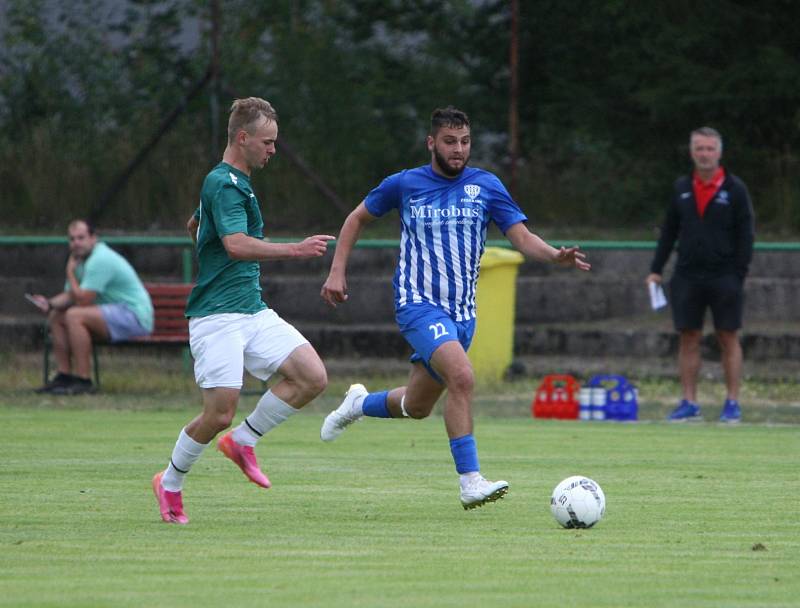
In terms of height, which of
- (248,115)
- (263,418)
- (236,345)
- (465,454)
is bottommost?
(465,454)

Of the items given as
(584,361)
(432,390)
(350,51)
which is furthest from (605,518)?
(350,51)

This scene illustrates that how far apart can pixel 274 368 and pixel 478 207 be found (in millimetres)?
1438

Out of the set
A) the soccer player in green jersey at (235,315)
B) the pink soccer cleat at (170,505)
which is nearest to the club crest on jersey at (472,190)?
the soccer player in green jersey at (235,315)

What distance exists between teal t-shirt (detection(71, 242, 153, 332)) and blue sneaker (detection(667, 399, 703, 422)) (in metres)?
5.34

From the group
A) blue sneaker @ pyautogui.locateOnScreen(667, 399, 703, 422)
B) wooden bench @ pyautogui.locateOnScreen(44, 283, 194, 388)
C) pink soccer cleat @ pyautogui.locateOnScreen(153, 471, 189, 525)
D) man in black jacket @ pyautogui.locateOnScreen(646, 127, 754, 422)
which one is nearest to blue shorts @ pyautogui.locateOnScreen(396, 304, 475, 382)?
pink soccer cleat @ pyautogui.locateOnScreen(153, 471, 189, 525)

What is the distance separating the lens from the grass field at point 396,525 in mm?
5762

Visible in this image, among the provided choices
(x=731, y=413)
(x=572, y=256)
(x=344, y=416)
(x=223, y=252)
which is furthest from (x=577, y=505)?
(x=731, y=413)

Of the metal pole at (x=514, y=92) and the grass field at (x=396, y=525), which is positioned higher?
the metal pole at (x=514, y=92)

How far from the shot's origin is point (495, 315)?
57.4ft

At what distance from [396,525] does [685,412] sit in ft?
23.4

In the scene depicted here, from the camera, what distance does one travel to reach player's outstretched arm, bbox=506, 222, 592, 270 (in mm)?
8125

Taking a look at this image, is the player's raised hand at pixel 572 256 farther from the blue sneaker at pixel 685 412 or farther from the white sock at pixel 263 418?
the blue sneaker at pixel 685 412

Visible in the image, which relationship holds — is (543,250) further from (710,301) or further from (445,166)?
(710,301)

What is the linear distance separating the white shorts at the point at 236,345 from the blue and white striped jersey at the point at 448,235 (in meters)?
0.84
